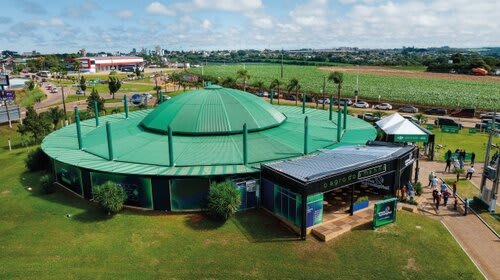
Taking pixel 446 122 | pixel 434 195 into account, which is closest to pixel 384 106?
pixel 446 122

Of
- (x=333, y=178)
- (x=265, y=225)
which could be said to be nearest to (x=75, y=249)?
(x=265, y=225)

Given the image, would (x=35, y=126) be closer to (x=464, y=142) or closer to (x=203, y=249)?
(x=203, y=249)

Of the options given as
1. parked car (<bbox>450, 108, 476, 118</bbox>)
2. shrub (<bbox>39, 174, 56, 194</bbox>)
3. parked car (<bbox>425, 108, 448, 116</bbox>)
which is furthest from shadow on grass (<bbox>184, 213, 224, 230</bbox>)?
parked car (<bbox>450, 108, 476, 118</bbox>)

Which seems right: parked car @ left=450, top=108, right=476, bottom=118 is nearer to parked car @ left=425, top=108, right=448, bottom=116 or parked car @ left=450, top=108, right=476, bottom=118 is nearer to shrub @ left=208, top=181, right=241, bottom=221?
parked car @ left=425, top=108, right=448, bottom=116

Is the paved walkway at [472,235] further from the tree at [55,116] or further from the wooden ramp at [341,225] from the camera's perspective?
the tree at [55,116]

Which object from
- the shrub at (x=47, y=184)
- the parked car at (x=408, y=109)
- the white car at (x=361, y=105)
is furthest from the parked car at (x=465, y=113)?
the shrub at (x=47, y=184)
